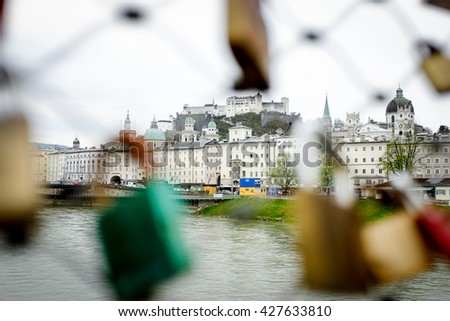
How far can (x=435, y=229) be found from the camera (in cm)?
8

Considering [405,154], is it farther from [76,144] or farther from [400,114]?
[76,144]

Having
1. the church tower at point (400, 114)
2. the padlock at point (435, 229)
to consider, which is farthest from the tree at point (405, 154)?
the padlock at point (435, 229)

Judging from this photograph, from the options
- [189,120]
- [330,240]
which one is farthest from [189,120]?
[330,240]

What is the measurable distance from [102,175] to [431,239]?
2.5 inches

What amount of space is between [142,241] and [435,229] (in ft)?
0.17

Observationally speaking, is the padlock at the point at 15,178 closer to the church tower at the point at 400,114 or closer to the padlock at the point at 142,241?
the padlock at the point at 142,241

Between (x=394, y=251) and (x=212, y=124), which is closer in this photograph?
(x=394, y=251)

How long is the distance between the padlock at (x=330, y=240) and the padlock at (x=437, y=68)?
0.04 meters

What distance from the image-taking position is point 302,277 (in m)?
0.09

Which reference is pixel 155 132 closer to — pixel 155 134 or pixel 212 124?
pixel 155 134

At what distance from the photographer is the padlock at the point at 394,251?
85 mm

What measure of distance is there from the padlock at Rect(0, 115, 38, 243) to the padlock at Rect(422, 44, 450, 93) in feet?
0.28
